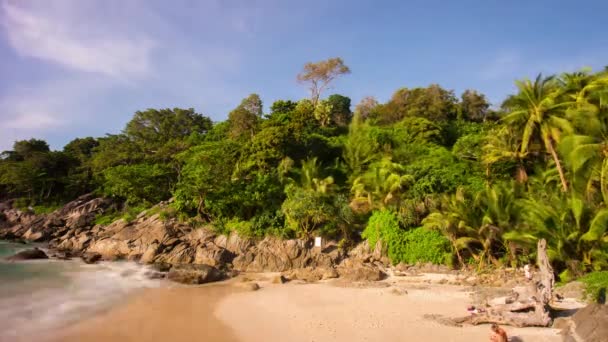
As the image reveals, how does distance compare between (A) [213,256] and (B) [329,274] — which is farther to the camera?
(A) [213,256]

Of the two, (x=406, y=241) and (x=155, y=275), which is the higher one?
(x=406, y=241)

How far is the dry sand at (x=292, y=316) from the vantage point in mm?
8867

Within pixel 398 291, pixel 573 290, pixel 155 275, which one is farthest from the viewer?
pixel 155 275

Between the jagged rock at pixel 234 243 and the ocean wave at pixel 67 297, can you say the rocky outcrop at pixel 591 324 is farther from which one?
Answer: the jagged rock at pixel 234 243

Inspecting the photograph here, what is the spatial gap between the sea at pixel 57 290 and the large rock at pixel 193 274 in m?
0.64

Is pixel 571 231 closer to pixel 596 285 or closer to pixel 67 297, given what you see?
pixel 596 285

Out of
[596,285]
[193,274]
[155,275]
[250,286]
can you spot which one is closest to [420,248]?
[596,285]

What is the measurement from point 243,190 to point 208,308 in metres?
11.3

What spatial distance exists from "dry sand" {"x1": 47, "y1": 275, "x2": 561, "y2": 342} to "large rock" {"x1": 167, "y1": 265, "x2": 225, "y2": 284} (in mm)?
1173

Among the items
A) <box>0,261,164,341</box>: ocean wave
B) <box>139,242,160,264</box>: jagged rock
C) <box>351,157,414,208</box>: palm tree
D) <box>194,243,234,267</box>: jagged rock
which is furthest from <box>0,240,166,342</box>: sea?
<box>351,157,414,208</box>: palm tree

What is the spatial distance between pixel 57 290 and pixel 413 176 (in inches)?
695

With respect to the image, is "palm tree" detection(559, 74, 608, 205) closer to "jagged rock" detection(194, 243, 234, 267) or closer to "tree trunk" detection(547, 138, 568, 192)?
"tree trunk" detection(547, 138, 568, 192)

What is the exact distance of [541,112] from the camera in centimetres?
1728

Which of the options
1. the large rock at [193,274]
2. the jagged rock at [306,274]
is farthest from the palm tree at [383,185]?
the large rock at [193,274]
